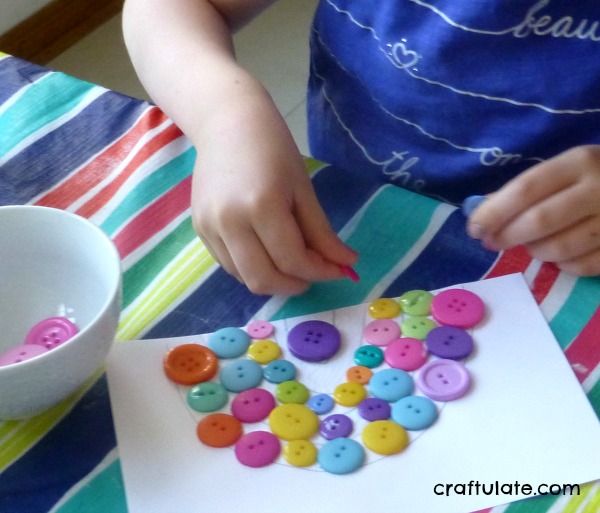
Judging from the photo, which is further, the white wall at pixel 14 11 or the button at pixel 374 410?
the white wall at pixel 14 11

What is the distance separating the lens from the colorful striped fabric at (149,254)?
0.40 m

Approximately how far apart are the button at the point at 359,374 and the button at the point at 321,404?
0.05 ft

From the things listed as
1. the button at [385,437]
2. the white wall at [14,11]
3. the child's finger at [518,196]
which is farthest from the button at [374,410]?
the white wall at [14,11]

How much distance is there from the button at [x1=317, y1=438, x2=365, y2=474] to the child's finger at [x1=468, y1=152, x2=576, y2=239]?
0.49ft

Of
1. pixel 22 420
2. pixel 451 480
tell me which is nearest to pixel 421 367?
pixel 451 480

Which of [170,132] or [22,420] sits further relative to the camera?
[170,132]

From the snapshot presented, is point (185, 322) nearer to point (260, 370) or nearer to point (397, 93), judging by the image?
point (260, 370)

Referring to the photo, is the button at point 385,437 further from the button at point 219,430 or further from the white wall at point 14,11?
the white wall at point 14,11

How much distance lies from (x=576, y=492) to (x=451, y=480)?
0.06 m

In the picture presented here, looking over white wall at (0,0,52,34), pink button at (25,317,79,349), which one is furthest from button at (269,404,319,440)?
white wall at (0,0,52,34)

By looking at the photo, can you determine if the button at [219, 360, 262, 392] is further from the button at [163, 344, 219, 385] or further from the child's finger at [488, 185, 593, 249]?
the child's finger at [488, 185, 593, 249]

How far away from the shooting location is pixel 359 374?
43 centimetres

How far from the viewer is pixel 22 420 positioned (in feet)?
1.38

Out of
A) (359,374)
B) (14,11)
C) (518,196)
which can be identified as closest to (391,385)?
(359,374)
